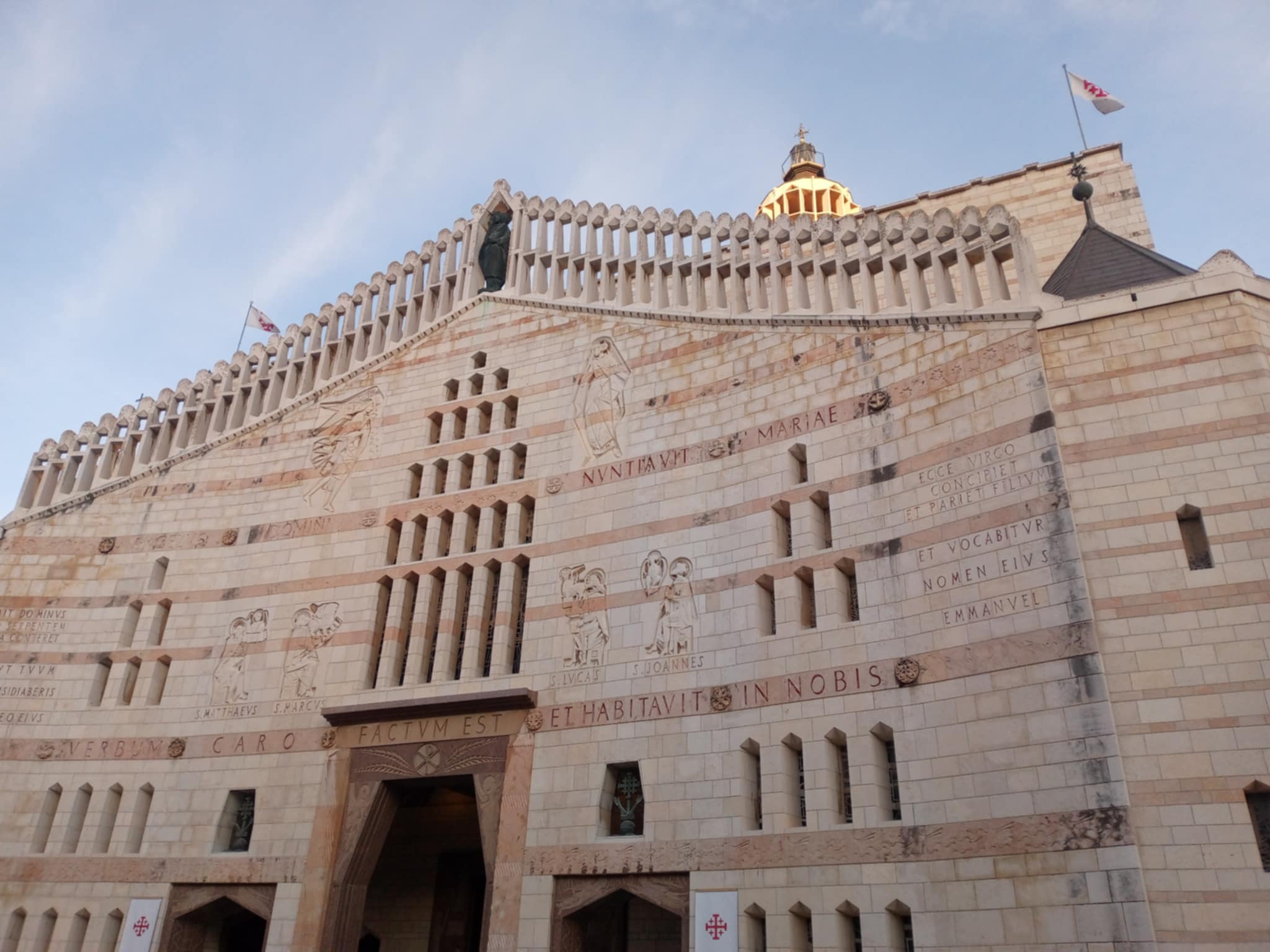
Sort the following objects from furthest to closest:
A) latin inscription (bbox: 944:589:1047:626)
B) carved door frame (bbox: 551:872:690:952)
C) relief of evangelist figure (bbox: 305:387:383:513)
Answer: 1. relief of evangelist figure (bbox: 305:387:383:513)
2. carved door frame (bbox: 551:872:690:952)
3. latin inscription (bbox: 944:589:1047:626)

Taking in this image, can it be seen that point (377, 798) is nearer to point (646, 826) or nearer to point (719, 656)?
point (646, 826)

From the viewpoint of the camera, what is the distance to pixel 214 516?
21.2 metres

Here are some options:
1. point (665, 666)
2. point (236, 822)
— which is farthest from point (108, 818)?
point (665, 666)

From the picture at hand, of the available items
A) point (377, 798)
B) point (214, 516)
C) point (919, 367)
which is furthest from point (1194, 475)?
point (214, 516)

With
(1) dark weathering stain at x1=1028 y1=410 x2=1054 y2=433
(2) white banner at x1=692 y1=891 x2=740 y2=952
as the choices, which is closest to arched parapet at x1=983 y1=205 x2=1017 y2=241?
(1) dark weathering stain at x1=1028 y1=410 x2=1054 y2=433

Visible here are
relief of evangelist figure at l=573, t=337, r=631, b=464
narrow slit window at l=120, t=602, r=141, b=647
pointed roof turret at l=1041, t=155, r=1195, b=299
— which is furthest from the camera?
narrow slit window at l=120, t=602, r=141, b=647

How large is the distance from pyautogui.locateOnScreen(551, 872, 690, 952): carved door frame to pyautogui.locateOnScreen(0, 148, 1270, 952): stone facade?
0.06 meters

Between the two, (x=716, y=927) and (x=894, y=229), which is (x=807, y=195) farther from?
(x=716, y=927)

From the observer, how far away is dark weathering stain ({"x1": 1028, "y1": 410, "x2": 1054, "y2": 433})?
521 inches

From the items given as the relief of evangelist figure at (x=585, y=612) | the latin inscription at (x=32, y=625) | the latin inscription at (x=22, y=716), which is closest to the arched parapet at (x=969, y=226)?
the relief of evangelist figure at (x=585, y=612)

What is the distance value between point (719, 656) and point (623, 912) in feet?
19.0

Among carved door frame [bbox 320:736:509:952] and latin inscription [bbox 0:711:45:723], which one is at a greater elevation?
latin inscription [bbox 0:711:45:723]

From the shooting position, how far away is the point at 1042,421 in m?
13.3

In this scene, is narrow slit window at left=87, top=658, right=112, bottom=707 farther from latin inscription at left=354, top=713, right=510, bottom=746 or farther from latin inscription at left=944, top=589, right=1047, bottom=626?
latin inscription at left=944, top=589, right=1047, bottom=626
